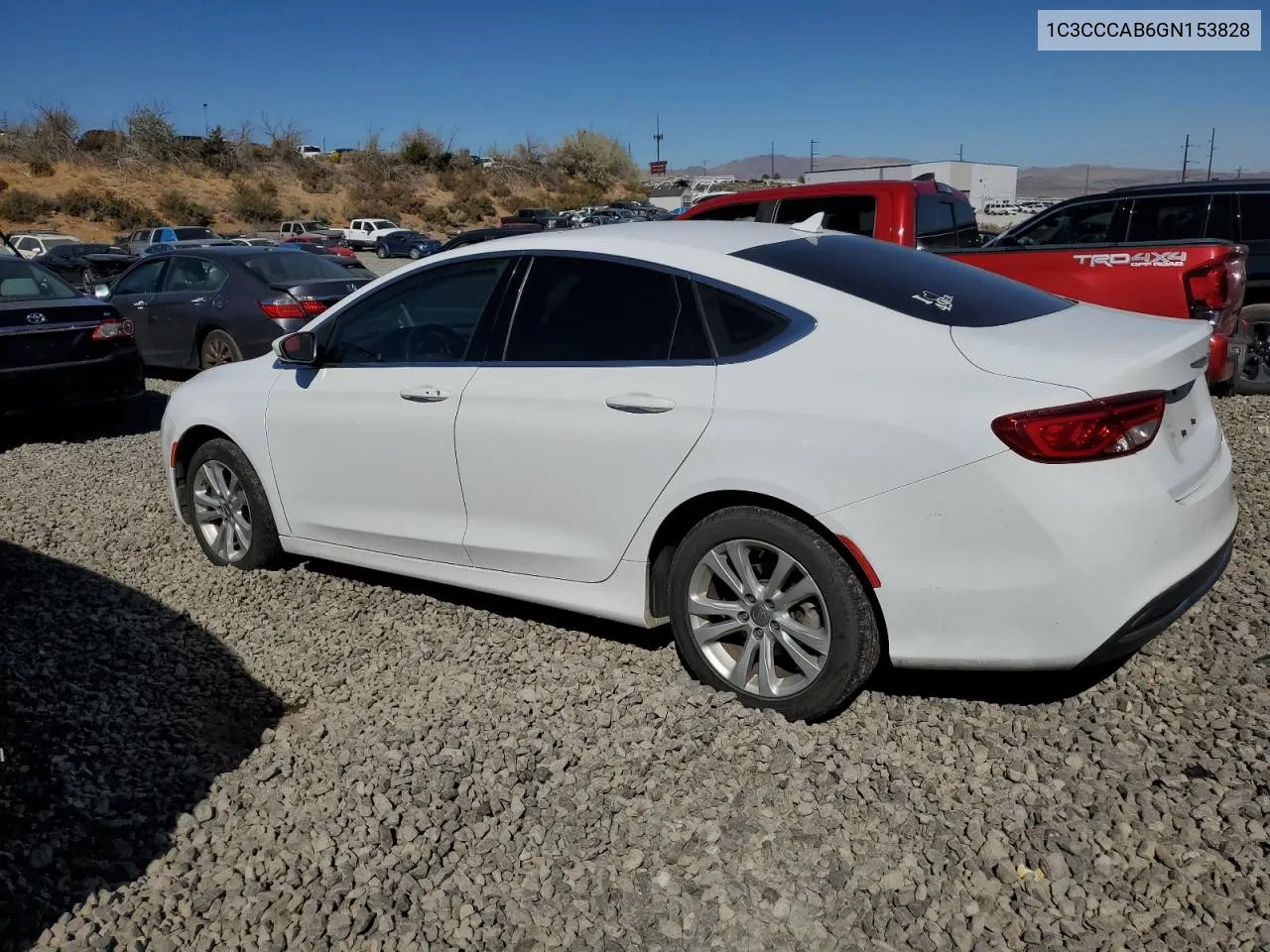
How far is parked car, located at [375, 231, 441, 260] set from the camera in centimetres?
4159

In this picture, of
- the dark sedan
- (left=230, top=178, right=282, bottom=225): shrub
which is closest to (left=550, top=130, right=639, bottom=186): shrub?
(left=230, top=178, right=282, bottom=225): shrub

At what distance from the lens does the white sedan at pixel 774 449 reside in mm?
3018

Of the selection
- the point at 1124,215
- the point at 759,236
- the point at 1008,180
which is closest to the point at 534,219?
the point at 1008,180

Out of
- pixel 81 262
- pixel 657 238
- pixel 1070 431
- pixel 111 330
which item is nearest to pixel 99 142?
pixel 81 262

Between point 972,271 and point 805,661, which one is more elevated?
point 972,271

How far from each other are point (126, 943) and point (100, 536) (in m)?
3.92

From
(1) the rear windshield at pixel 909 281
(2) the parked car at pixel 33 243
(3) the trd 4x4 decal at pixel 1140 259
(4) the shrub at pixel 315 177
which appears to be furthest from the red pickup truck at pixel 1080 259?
(4) the shrub at pixel 315 177

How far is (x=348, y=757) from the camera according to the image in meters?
3.47

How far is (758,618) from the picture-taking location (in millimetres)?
3516

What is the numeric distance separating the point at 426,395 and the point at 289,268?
748 centimetres

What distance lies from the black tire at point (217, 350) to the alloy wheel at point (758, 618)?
8.22 m

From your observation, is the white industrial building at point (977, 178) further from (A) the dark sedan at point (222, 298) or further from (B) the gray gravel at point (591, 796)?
(B) the gray gravel at point (591, 796)

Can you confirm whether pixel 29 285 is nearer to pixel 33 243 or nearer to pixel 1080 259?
pixel 1080 259

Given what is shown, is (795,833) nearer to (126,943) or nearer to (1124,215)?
(126,943)
